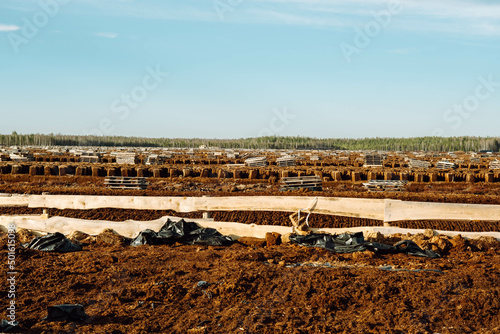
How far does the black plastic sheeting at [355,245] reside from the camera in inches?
309

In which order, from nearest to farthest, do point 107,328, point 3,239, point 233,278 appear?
point 107,328
point 233,278
point 3,239

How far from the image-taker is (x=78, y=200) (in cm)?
1198

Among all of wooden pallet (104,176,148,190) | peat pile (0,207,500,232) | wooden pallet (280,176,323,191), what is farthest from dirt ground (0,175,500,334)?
wooden pallet (104,176,148,190)

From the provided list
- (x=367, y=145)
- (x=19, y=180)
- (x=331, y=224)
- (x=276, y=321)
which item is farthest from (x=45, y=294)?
(x=367, y=145)

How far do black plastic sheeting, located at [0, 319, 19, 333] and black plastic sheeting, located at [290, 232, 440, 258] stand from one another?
5.30 meters

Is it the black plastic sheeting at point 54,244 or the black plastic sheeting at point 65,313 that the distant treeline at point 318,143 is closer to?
the black plastic sheeting at point 54,244

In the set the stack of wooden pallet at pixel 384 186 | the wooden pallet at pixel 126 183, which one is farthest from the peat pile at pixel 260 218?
the stack of wooden pallet at pixel 384 186

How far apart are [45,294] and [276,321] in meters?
3.17

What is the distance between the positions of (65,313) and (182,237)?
4089mm

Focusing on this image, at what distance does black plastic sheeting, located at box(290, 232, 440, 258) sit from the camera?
7.86m

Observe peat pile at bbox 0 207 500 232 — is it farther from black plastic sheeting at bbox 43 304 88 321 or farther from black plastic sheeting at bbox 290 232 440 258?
black plastic sheeting at bbox 43 304 88 321

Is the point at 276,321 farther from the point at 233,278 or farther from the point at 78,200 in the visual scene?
the point at 78,200

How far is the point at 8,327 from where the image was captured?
4.52m

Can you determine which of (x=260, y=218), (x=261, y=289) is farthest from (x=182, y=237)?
(x=260, y=218)
